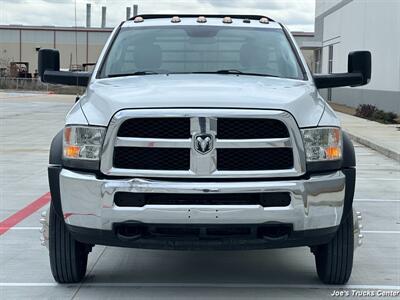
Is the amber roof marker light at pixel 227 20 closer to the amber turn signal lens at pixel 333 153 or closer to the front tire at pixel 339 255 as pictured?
the amber turn signal lens at pixel 333 153

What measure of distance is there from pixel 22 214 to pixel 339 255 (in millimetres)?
4366

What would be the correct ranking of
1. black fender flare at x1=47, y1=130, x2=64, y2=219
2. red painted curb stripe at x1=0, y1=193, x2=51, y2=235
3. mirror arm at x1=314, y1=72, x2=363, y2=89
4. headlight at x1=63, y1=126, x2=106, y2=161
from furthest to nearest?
red painted curb stripe at x1=0, y1=193, x2=51, y2=235 → mirror arm at x1=314, y1=72, x2=363, y2=89 → black fender flare at x1=47, y1=130, x2=64, y2=219 → headlight at x1=63, y1=126, x2=106, y2=161

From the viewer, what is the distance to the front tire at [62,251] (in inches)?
208

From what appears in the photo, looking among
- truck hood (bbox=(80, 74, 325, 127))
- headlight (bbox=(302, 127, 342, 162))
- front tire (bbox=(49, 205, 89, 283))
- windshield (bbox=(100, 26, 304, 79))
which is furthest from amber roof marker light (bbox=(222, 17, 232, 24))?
front tire (bbox=(49, 205, 89, 283))

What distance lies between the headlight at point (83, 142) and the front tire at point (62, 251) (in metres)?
0.59

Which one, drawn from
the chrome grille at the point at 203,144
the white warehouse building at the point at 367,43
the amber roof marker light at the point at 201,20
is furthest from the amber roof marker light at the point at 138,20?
the white warehouse building at the point at 367,43

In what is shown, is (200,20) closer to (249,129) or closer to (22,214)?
(249,129)

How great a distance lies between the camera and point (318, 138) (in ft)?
15.9

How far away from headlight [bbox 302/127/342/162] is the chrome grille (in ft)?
0.28

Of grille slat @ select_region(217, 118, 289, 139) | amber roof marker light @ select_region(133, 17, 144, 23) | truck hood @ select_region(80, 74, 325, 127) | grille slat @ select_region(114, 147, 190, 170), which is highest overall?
amber roof marker light @ select_region(133, 17, 144, 23)

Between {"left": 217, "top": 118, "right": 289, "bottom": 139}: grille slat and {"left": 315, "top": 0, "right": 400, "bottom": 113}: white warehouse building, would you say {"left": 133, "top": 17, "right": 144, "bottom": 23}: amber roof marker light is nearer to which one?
{"left": 217, "top": 118, "right": 289, "bottom": 139}: grille slat

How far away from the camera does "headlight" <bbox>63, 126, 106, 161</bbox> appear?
480 centimetres

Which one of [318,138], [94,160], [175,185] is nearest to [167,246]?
[175,185]

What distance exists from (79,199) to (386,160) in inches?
444
